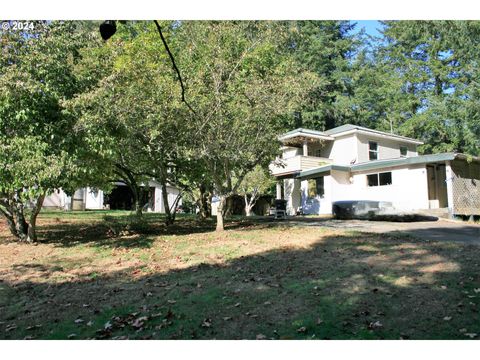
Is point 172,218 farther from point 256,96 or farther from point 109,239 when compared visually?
point 256,96

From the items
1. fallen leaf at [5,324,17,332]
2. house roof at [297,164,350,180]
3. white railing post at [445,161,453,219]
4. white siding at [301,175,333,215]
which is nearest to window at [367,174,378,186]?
house roof at [297,164,350,180]

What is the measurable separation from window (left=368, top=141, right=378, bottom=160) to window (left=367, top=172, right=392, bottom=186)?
3308 mm

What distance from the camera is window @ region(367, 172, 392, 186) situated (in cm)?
2092

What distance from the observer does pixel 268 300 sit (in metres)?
5.44

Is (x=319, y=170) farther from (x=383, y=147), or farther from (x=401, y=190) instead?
(x=383, y=147)

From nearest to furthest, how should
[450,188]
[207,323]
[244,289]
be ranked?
[207,323] < [244,289] < [450,188]

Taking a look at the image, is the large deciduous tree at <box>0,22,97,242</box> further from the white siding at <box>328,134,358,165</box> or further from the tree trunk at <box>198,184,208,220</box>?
the white siding at <box>328,134,358,165</box>

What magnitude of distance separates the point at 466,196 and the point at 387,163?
3864mm

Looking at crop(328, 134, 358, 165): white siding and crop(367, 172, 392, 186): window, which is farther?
crop(328, 134, 358, 165): white siding

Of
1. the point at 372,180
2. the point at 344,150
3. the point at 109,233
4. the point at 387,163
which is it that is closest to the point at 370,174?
the point at 372,180

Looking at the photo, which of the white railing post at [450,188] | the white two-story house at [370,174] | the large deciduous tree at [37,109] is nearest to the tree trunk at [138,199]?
the large deciduous tree at [37,109]

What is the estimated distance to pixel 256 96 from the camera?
11531mm

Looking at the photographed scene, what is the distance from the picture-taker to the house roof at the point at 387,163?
59.5 ft

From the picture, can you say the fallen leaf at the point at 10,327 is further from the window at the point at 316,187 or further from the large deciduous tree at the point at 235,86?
the window at the point at 316,187
